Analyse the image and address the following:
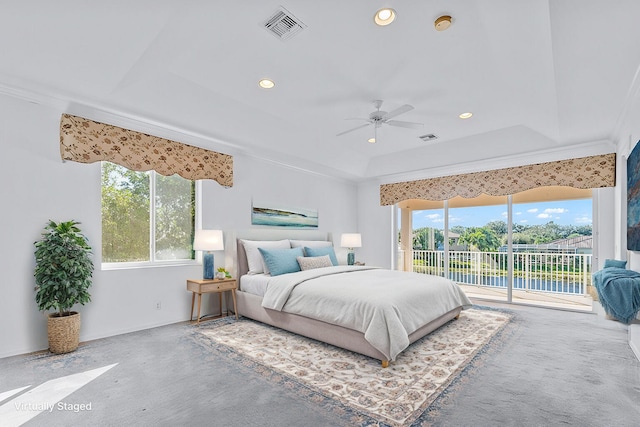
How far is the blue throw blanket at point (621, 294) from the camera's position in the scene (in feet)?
8.34

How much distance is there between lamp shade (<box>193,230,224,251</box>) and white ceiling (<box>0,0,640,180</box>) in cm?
126

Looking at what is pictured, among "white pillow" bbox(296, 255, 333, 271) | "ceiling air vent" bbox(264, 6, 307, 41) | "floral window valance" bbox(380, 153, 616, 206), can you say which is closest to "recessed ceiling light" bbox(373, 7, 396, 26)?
"ceiling air vent" bbox(264, 6, 307, 41)

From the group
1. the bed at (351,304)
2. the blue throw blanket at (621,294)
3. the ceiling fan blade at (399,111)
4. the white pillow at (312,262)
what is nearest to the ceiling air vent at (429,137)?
the ceiling fan blade at (399,111)

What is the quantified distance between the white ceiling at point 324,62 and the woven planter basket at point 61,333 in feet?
6.88

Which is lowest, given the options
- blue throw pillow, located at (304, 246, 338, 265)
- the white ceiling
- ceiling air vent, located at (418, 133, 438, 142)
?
blue throw pillow, located at (304, 246, 338, 265)

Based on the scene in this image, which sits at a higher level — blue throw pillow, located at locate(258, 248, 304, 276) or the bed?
blue throw pillow, located at locate(258, 248, 304, 276)

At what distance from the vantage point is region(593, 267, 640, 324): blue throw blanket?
8.34 feet

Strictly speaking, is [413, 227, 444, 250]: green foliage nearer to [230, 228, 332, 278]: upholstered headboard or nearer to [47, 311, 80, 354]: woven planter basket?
[230, 228, 332, 278]: upholstered headboard

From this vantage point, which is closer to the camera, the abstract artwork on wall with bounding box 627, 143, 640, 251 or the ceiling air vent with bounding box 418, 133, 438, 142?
the abstract artwork on wall with bounding box 627, 143, 640, 251

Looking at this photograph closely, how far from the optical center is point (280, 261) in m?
4.36

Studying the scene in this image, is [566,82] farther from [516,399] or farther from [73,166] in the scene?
[73,166]

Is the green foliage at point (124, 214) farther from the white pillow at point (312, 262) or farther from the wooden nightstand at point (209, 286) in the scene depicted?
the white pillow at point (312, 262)

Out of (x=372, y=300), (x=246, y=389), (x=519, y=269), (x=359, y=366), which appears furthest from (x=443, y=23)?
(x=519, y=269)

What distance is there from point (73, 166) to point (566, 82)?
4.96 m
